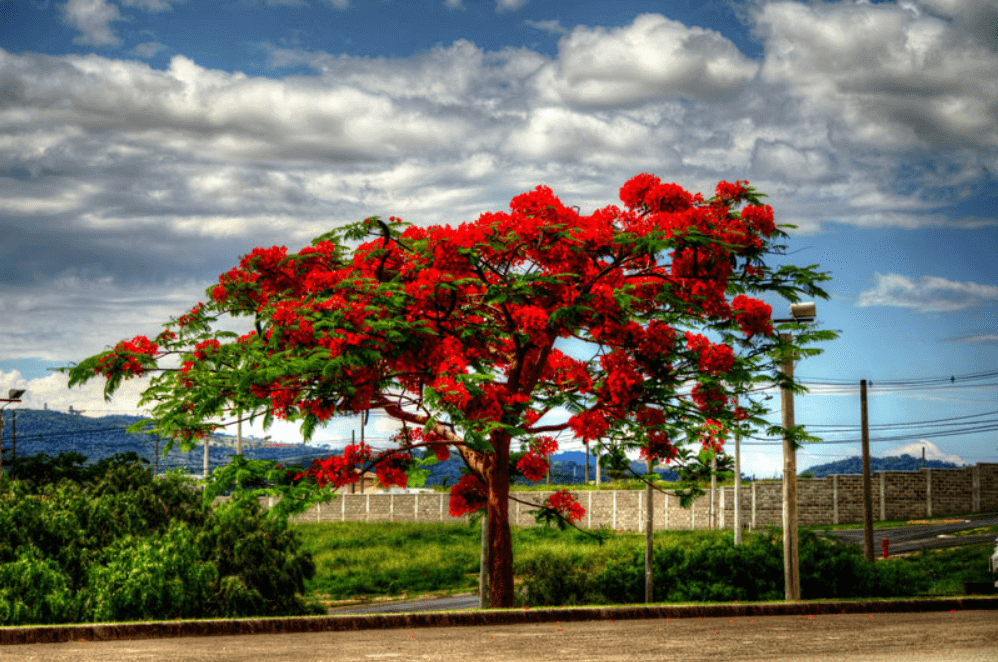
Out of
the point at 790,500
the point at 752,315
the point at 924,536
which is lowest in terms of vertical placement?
the point at 924,536

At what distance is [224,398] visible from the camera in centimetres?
1525

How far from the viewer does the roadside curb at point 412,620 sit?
10.4 metres

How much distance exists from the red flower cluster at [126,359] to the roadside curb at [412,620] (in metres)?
5.94

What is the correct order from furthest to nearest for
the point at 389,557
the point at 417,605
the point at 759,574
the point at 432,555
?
the point at 432,555 < the point at 389,557 < the point at 417,605 < the point at 759,574

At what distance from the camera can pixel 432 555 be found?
4400 centimetres

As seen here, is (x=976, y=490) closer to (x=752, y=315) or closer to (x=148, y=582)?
(x=752, y=315)

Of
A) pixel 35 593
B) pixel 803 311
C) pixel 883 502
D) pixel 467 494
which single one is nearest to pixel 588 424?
pixel 467 494

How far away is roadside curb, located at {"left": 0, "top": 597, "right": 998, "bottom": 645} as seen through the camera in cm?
1044

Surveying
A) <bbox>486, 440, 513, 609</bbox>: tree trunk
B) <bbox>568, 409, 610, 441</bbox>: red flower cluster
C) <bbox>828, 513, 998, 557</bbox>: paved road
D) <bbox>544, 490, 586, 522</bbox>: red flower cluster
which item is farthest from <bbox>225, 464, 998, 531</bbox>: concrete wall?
<bbox>568, 409, 610, 441</bbox>: red flower cluster

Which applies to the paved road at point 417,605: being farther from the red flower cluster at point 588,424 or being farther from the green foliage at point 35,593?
the red flower cluster at point 588,424

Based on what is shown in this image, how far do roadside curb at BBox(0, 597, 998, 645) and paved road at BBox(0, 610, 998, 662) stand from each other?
0.76 ft

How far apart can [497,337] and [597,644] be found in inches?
294

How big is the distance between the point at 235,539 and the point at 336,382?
230 inches

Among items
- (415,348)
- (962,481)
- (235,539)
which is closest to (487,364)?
(415,348)
